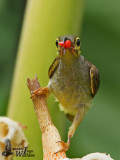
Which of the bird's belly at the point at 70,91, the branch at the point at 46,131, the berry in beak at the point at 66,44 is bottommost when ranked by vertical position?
the branch at the point at 46,131

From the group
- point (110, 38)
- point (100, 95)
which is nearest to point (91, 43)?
point (110, 38)

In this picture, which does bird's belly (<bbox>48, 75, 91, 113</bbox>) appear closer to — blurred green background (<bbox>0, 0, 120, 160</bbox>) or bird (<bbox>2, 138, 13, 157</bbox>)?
bird (<bbox>2, 138, 13, 157</bbox>)

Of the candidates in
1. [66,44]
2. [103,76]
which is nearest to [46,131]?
[66,44]

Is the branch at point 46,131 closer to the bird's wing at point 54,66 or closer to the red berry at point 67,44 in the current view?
the red berry at point 67,44

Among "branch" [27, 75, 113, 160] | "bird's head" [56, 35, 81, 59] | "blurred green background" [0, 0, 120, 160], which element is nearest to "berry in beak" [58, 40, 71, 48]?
"bird's head" [56, 35, 81, 59]

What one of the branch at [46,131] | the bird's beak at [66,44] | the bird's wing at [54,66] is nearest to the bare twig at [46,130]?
the branch at [46,131]

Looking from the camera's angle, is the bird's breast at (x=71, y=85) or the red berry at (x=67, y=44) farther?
the bird's breast at (x=71, y=85)

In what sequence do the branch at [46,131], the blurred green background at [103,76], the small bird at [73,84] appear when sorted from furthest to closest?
the blurred green background at [103,76] < the small bird at [73,84] < the branch at [46,131]

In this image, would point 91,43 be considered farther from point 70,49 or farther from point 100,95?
point 70,49

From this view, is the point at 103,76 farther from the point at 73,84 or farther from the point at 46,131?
the point at 46,131

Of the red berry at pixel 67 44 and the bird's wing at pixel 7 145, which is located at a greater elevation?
the red berry at pixel 67 44

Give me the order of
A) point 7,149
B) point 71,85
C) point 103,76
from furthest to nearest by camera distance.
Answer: point 103,76
point 71,85
point 7,149
